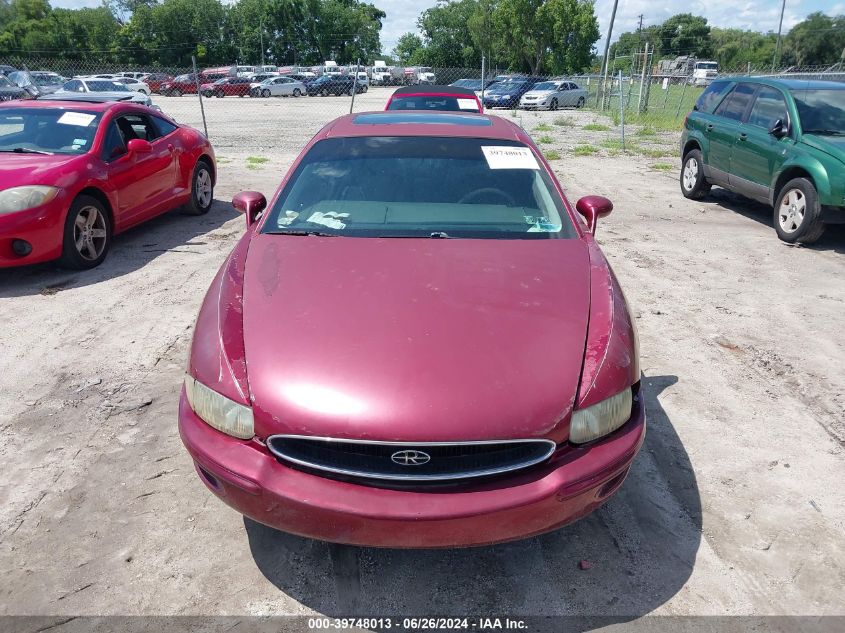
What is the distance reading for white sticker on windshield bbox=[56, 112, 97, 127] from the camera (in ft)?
22.0

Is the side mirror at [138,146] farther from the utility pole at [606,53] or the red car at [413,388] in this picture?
the utility pole at [606,53]

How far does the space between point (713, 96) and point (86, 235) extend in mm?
8573

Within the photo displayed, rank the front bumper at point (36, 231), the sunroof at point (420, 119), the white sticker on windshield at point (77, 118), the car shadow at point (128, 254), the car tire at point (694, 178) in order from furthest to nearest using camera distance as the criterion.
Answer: the car tire at point (694, 178)
the white sticker on windshield at point (77, 118)
the car shadow at point (128, 254)
the front bumper at point (36, 231)
the sunroof at point (420, 119)

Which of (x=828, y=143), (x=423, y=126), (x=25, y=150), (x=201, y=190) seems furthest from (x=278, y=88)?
(x=423, y=126)

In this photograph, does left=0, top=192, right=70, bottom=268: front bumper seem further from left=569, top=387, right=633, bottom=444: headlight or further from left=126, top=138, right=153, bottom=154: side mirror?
left=569, top=387, right=633, bottom=444: headlight

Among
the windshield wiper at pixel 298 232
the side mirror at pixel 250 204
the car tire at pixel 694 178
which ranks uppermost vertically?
the side mirror at pixel 250 204

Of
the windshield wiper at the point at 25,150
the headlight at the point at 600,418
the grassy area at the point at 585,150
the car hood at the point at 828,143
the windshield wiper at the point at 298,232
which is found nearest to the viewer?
the headlight at the point at 600,418

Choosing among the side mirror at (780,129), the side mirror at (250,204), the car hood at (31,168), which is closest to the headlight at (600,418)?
the side mirror at (250,204)

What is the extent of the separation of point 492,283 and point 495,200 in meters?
0.94

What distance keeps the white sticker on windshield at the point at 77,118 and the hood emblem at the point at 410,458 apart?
613 centimetres

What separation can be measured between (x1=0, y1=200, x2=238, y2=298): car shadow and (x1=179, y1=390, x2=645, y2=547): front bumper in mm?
4325

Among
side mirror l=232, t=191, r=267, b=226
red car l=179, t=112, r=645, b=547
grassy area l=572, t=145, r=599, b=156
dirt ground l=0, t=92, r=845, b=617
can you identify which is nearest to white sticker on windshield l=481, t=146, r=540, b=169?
red car l=179, t=112, r=645, b=547

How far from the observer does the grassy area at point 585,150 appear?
14.8m

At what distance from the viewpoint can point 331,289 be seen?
2.77m
